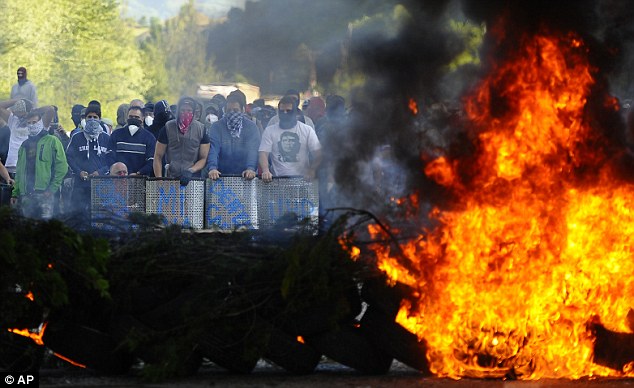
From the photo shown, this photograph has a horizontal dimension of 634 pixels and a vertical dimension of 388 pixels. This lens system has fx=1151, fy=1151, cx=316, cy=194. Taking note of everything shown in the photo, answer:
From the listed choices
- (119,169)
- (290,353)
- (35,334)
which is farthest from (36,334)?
(119,169)

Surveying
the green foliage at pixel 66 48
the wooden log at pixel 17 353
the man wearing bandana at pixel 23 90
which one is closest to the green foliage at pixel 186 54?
the wooden log at pixel 17 353

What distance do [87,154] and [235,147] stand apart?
2.94 m

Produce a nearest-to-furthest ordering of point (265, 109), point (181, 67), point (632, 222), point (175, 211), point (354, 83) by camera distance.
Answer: point (632, 222) < point (354, 83) < point (181, 67) < point (175, 211) < point (265, 109)

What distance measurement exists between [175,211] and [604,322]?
23.5 ft

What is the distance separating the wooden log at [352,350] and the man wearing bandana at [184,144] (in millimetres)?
6884

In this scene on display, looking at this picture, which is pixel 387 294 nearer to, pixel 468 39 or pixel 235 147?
pixel 468 39

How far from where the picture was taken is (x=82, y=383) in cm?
781

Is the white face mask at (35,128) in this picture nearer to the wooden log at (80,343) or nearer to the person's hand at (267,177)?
the person's hand at (267,177)

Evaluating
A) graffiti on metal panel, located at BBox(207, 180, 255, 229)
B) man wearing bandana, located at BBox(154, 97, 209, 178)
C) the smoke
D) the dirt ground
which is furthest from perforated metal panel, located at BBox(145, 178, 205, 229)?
the dirt ground

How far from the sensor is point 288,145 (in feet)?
47.8

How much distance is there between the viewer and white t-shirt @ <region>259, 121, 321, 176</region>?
14.6m

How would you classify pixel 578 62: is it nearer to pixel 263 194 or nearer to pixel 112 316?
pixel 112 316

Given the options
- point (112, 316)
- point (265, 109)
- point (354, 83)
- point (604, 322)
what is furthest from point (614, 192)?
point (265, 109)

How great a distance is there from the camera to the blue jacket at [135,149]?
15578 mm
